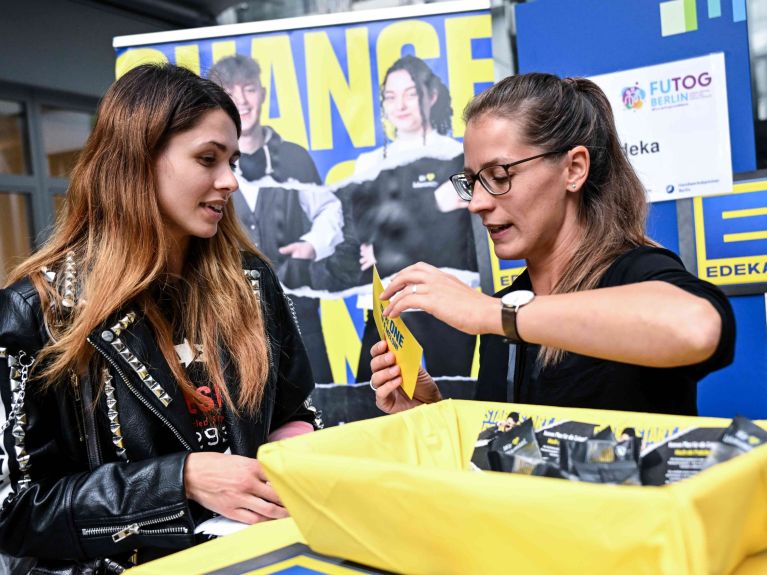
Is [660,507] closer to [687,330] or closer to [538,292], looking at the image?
[687,330]

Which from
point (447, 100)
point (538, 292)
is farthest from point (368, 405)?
point (538, 292)

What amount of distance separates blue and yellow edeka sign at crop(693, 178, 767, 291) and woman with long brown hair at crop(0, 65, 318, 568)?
152 centimetres

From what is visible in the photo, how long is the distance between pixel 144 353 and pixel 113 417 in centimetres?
13

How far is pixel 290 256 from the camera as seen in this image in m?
3.19

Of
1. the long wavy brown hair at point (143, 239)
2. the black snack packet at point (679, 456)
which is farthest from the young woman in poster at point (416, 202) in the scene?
the black snack packet at point (679, 456)

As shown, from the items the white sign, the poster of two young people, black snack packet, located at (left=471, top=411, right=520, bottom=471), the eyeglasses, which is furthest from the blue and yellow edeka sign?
black snack packet, located at (left=471, top=411, right=520, bottom=471)

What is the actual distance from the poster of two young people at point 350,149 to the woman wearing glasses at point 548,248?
1.57 m

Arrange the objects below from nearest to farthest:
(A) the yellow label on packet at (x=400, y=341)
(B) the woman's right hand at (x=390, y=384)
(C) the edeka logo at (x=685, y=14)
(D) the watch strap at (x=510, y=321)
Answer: (D) the watch strap at (x=510, y=321) → (A) the yellow label on packet at (x=400, y=341) → (B) the woman's right hand at (x=390, y=384) → (C) the edeka logo at (x=685, y=14)

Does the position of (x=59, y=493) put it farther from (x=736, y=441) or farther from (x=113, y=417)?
(x=736, y=441)

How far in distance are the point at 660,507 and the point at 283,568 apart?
410 mm

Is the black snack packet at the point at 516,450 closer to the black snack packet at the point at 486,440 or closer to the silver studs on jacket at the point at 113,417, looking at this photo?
the black snack packet at the point at 486,440

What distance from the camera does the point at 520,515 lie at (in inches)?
22.7

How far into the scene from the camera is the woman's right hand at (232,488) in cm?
115

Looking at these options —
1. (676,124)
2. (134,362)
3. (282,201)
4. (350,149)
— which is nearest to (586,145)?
(134,362)
